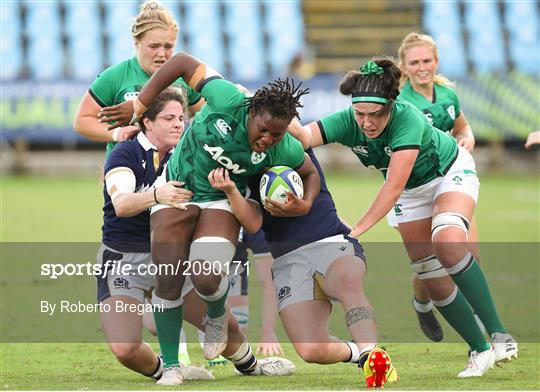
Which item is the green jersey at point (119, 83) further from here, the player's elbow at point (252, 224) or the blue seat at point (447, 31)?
the blue seat at point (447, 31)

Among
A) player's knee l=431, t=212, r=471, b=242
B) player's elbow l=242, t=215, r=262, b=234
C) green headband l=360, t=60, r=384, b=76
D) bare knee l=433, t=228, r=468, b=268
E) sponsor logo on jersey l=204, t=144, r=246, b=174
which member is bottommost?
bare knee l=433, t=228, r=468, b=268

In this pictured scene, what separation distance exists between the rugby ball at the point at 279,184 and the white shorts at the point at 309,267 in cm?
37

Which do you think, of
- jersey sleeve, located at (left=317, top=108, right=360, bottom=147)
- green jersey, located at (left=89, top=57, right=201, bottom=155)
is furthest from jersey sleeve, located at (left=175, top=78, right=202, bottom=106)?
jersey sleeve, located at (left=317, top=108, right=360, bottom=147)

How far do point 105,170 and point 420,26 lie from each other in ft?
69.0

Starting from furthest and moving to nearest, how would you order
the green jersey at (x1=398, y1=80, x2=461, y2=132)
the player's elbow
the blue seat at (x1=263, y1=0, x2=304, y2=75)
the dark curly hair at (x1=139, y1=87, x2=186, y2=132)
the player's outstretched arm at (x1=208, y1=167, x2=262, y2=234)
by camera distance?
the blue seat at (x1=263, y1=0, x2=304, y2=75)
the green jersey at (x1=398, y1=80, x2=461, y2=132)
the dark curly hair at (x1=139, y1=87, x2=186, y2=132)
the player's elbow
the player's outstretched arm at (x1=208, y1=167, x2=262, y2=234)

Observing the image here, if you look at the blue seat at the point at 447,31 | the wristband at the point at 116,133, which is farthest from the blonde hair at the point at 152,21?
the blue seat at the point at 447,31

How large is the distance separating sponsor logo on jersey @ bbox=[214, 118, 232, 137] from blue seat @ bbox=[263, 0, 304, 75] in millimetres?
19889

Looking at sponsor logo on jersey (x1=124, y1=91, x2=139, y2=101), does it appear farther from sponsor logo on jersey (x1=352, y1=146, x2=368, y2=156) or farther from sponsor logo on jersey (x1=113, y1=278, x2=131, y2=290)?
sponsor logo on jersey (x1=352, y1=146, x2=368, y2=156)

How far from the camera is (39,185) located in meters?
20.5

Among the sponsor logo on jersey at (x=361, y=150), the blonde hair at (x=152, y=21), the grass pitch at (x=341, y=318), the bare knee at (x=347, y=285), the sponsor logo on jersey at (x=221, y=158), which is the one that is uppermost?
the blonde hair at (x=152, y=21)

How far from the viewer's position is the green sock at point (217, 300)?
18.5 ft

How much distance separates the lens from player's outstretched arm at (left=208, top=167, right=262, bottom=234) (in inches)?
219

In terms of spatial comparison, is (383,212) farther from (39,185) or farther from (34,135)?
(34,135)

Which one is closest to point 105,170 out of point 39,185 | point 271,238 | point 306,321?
point 271,238
